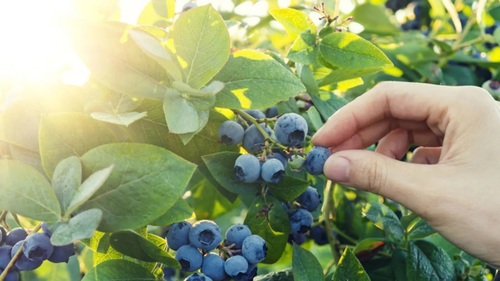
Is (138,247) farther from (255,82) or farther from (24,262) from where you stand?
(255,82)

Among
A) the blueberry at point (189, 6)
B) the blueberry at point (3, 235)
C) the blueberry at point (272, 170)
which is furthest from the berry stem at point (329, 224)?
the blueberry at point (3, 235)

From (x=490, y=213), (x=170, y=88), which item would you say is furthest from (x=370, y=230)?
(x=170, y=88)

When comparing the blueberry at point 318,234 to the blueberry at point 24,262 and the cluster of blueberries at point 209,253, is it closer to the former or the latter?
the cluster of blueberries at point 209,253

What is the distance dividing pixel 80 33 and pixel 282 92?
335 mm

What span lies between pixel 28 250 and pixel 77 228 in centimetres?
11

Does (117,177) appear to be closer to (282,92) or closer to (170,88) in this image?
(170,88)

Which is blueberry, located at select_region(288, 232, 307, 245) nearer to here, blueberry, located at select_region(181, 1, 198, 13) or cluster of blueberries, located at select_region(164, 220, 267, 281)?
cluster of blueberries, located at select_region(164, 220, 267, 281)

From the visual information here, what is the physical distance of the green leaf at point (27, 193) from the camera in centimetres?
82

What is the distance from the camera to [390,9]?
2703 mm

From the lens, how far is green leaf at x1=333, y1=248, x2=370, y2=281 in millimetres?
1069

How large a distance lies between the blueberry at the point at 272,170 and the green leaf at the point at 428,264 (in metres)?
0.40

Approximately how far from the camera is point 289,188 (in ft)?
3.61

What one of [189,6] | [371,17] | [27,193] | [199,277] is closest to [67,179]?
[27,193]

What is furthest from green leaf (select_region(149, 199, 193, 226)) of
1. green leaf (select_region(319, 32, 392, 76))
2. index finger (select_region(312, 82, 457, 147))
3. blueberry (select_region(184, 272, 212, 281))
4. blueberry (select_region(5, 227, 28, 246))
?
green leaf (select_region(319, 32, 392, 76))
